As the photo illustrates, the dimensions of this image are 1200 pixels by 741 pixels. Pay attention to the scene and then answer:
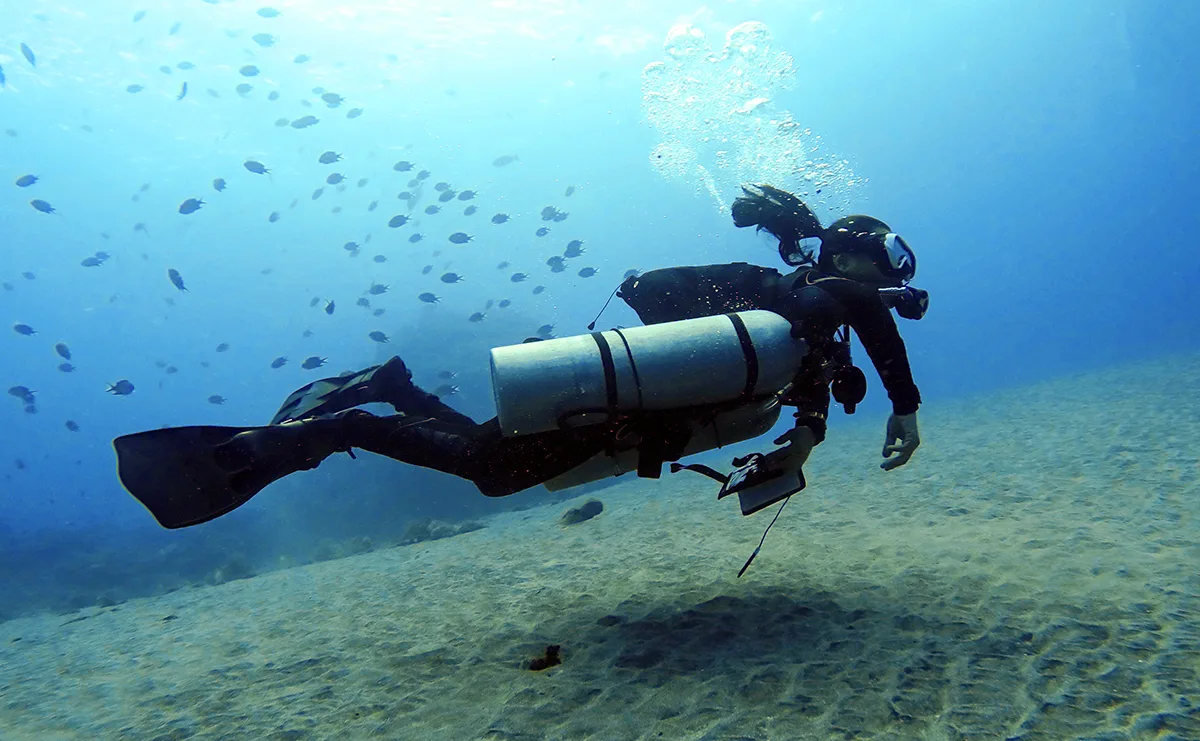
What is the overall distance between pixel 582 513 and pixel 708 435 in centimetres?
770

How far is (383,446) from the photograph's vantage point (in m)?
4.30

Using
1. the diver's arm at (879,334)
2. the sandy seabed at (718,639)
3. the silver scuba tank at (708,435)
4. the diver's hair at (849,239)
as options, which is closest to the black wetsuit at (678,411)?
the diver's arm at (879,334)

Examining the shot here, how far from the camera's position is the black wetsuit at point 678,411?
3861 mm

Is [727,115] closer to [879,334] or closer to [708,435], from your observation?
[879,334]

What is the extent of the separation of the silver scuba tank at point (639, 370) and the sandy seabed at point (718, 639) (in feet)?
5.39

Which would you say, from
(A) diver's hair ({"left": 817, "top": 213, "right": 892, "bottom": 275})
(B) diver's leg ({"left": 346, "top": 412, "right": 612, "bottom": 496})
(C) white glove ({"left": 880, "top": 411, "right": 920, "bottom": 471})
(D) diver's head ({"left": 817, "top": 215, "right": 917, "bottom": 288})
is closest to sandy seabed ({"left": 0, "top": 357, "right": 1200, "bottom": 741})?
(C) white glove ({"left": 880, "top": 411, "right": 920, "bottom": 471})

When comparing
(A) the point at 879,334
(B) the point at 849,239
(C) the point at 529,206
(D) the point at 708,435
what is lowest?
(D) the point at 708,435

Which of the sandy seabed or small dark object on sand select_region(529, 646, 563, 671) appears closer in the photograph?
the sandy seabed

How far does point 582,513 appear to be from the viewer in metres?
11.3

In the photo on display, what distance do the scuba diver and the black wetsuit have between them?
1 centimetres

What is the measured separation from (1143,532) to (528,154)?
9708cm

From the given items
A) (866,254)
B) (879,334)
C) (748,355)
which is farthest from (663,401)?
(866,254)

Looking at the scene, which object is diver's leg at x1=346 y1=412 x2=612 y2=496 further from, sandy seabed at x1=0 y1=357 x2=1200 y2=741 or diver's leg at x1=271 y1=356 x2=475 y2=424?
sandy seabed at x1=0 y1=357 x2=1200 y2=741

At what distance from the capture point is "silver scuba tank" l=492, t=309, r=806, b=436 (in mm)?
3502
